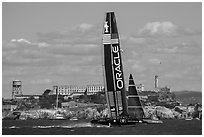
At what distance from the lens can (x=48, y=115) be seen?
14525 cm

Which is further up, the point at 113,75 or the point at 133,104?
the point at 113,75

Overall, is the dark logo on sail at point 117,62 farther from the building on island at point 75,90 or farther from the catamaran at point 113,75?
the building on island at point 75,90

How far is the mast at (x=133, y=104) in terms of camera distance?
60.8 meters

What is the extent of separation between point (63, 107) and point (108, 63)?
11087 cm

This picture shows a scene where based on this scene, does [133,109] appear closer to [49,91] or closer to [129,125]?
[129,125]

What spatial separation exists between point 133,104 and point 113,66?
9.88 metres

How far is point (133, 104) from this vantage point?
205 feet

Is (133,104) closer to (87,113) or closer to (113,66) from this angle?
(113,66)

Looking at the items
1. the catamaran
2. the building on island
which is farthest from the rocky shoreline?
the catamaran

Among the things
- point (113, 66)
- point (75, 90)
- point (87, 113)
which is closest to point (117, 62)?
point (113, 66)

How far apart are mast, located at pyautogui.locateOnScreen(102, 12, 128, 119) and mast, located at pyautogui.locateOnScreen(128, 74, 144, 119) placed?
191 inches

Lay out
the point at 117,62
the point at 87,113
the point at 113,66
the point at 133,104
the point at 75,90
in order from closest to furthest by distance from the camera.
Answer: the point at 117,62 < the point at 113,66 < the point at 133,104 < the point at 87,113 < the point at 75,90

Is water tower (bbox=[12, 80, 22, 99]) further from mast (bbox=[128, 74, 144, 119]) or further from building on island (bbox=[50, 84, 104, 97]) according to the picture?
mast (bbox=[128, 74, 144, 119])

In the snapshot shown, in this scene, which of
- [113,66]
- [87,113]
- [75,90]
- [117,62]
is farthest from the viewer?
[75,90]
